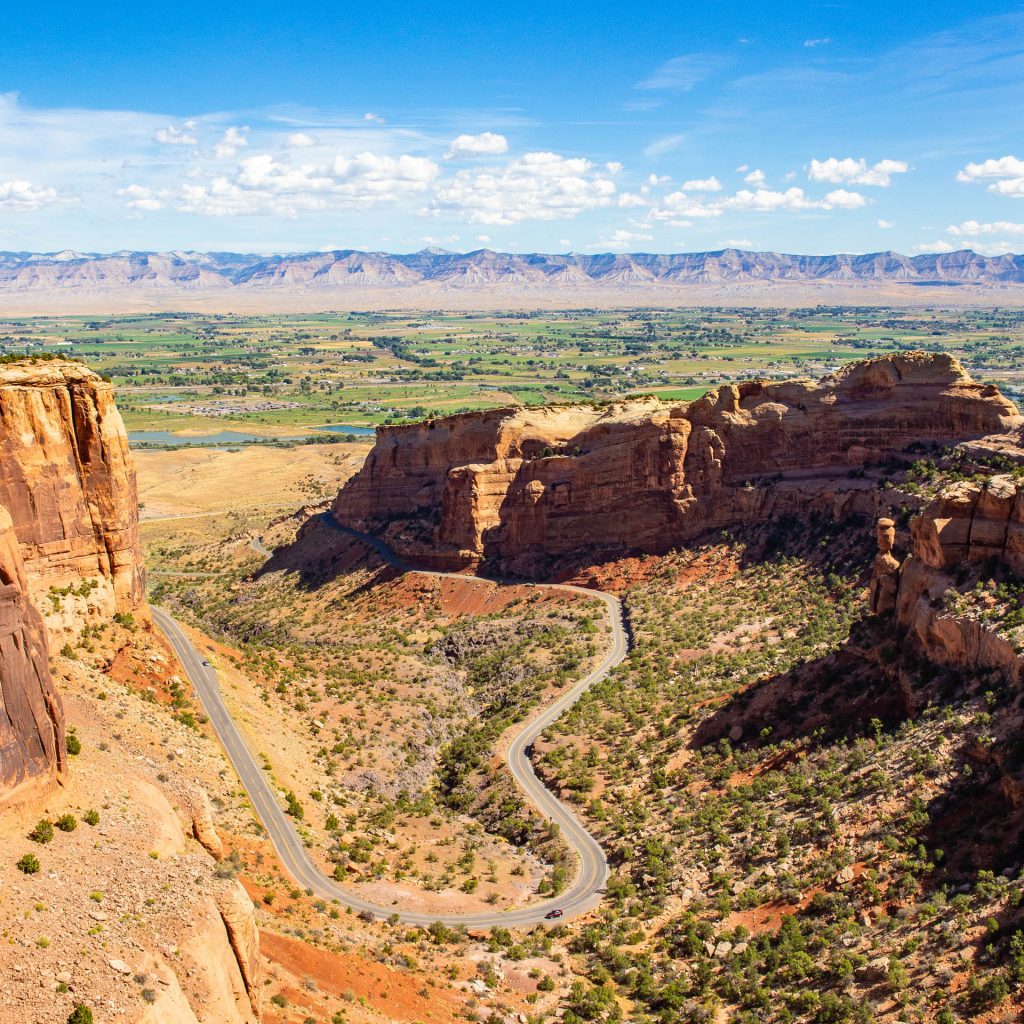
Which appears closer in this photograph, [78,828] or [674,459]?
[78,828]

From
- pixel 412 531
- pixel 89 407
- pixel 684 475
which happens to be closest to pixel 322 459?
pixel 412 531

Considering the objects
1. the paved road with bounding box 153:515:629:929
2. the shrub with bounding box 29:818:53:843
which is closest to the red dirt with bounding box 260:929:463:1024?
the paved road with bounding box 153:515:629:929

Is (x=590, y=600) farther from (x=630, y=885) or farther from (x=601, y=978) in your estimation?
(x=601, y=978)

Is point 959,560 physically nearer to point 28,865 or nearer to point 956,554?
point 956,554

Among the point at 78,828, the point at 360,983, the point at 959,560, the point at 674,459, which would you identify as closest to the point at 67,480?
the point at 78,828

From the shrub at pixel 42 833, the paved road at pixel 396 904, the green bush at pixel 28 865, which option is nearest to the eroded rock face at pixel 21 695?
the shrub at pixel 42 833

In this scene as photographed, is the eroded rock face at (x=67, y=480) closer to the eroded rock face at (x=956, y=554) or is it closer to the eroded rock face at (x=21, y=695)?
the eroded rock face at (x=21, y=695)

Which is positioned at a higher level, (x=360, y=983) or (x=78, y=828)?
(x=78, y=828)
